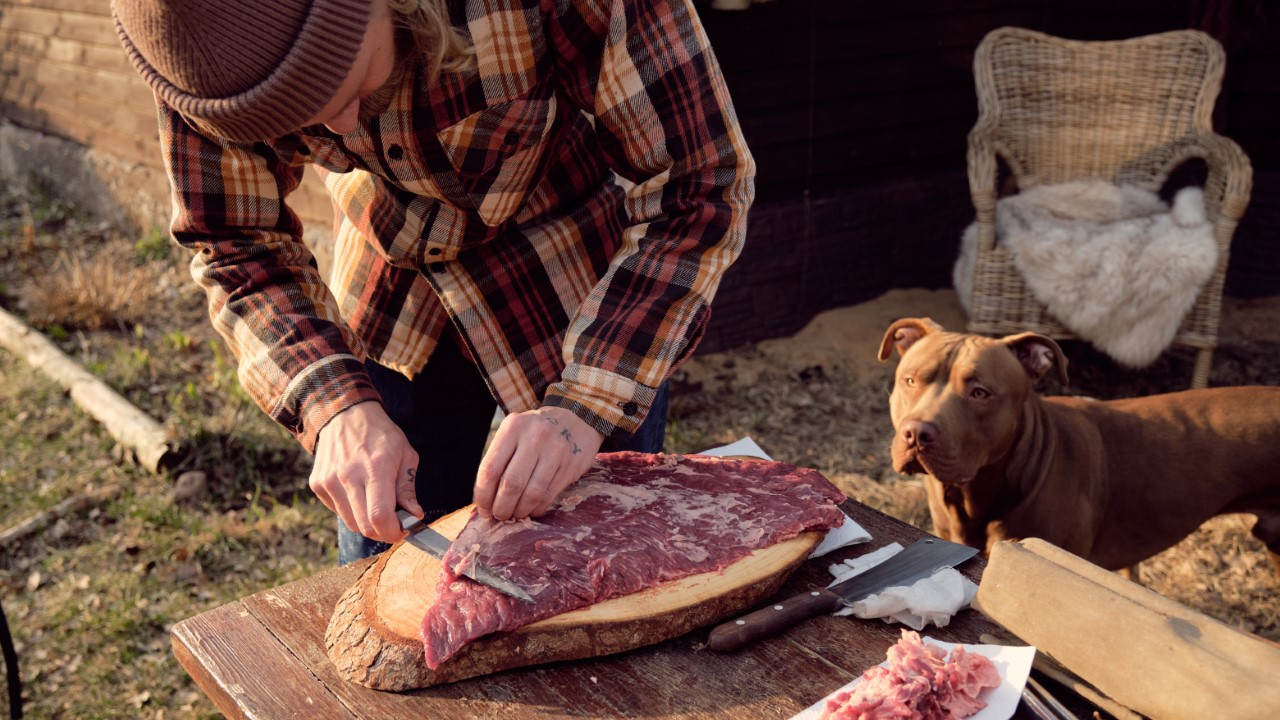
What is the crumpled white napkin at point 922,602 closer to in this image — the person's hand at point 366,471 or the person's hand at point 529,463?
the person's hand at point 529,463

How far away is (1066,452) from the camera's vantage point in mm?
3186

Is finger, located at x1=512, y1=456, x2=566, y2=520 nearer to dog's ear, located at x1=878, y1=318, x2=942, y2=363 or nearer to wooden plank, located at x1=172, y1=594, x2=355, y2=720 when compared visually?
wooden plank, located at x1=172, y1=594, x2=355, y2=720

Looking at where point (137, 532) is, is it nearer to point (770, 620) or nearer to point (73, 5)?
point (770, 620)

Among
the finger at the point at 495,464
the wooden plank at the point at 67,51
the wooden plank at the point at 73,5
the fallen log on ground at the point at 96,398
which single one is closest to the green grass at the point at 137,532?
the fallen log on ground at the point at 96,398

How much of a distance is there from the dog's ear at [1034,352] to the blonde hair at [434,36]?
1.90m

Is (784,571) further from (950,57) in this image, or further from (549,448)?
(950,57)

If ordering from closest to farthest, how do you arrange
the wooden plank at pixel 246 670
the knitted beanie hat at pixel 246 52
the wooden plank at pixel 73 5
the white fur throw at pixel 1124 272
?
the knitted beanie hat at pixel 246 52, the wooden plank at pixel 246 670, the white fur throw at pixel 1124 272, the wooden plank at pixel 73 5

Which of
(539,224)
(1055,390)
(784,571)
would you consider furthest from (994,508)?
(1055,390)

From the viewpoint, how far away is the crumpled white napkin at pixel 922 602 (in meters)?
1.79

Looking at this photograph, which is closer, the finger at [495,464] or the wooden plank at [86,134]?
the finger at [495,464]

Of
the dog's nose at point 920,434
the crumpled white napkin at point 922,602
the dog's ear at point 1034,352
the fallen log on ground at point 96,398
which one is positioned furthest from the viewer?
the fallen log on ground at point 96,398

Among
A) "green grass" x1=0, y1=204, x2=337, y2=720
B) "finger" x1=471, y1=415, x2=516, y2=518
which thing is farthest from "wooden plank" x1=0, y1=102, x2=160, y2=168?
"finger" x1=471, y1=415, x2=516, y2=518

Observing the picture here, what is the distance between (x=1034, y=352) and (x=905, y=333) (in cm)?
40

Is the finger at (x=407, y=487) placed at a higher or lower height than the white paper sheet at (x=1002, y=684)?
higher
